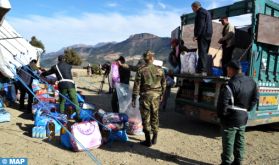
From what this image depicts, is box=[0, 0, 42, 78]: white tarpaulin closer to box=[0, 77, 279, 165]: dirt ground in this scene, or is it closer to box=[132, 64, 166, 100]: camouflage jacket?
box=[0, 77, 279, 165]: dirt ground

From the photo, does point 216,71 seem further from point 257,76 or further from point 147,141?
point 147,141

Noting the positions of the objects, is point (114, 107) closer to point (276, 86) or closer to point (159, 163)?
point (159, 163)

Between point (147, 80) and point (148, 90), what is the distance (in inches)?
7.5

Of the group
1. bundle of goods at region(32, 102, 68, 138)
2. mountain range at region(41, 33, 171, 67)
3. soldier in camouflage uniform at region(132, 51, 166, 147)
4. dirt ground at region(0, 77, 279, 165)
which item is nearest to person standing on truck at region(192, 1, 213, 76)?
mountain range at region(41, 33, 171, 67)

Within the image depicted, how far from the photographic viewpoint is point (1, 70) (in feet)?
17.4

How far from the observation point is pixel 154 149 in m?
5.43

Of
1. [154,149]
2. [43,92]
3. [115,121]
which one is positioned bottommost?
[154,149]

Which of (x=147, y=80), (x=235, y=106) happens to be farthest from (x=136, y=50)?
(x=235, y=106)

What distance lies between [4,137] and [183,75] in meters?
4.08

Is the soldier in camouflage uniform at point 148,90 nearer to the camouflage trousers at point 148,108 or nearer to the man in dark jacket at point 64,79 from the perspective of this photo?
the camouflage trousers at point 148,108

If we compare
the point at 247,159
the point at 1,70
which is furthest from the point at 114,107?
the point at 247,159

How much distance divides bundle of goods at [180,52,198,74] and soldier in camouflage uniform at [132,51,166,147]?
4.61 feet

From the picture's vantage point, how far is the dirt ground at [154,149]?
4784 millimetres

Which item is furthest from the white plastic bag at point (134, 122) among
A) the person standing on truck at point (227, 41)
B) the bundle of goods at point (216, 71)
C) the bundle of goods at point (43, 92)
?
the bundle of goods at point (43, 92)
